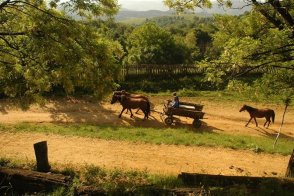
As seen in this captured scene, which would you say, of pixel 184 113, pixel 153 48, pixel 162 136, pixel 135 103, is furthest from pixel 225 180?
pixel 153 48

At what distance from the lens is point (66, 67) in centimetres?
1204

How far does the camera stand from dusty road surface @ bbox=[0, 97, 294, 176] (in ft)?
50.8

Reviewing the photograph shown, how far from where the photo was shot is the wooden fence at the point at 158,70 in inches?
1272

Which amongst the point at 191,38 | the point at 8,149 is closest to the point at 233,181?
the point at 8,149

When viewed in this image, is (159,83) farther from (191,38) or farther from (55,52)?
(191,38)

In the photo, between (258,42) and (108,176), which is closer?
(258,42)

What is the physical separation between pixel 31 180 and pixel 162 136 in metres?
10.2

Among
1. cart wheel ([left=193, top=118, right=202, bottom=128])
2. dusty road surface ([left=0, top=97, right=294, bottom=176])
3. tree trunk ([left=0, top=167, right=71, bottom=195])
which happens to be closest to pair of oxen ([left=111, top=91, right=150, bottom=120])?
dusty road surface ([left=0, top=97, right=294, bottom=176])

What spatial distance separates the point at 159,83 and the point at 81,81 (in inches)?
773

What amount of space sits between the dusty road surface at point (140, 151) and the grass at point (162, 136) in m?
0.60

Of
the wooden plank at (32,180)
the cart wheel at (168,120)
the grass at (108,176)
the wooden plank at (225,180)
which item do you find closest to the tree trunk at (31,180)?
the wooden plank at (32,180)

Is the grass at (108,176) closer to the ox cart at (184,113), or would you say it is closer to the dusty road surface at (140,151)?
the dusty road surface at (140,151)

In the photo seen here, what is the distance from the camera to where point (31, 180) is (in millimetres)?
10289

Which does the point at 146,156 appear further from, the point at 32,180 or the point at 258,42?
the point at 258,42
